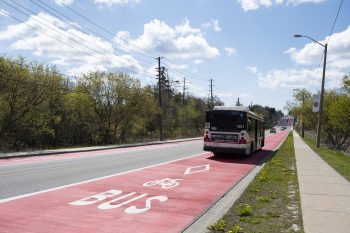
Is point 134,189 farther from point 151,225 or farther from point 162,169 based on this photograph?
point 162,169

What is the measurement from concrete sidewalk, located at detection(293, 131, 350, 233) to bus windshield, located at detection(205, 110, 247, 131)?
26.2ft

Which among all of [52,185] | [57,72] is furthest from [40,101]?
[52,185]

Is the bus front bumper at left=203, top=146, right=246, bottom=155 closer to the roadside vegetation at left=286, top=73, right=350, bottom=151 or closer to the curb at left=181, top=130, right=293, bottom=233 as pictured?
the curb at left=181, top=130, right=293, bottom=233

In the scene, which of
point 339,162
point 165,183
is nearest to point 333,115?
point 339,162

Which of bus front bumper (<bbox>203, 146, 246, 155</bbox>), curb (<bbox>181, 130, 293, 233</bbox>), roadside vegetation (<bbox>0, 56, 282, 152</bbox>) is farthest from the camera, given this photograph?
roadside vegetation (<bbox>0, 56, 282, 152</bbox>)

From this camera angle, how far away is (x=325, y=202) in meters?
9.62

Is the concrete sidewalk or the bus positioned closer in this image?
the concrete sidewalk

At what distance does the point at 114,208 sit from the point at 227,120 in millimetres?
14963

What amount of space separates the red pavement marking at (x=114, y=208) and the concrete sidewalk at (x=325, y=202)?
2.25m

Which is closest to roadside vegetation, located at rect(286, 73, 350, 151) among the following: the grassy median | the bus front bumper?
the bus front bumper

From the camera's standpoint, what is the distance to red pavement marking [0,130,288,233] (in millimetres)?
7418

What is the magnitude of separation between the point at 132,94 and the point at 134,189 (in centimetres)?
3919

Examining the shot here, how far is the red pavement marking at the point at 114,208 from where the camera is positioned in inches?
292

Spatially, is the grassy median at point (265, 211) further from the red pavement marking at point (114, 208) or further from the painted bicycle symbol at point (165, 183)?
the painted bicycle symbol at point (165, 183)
